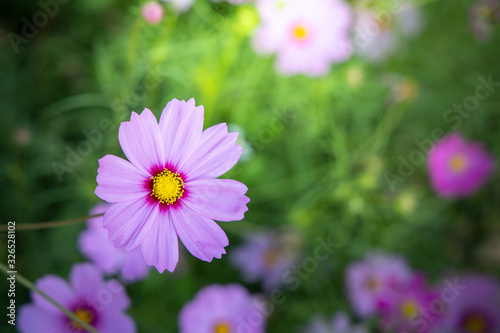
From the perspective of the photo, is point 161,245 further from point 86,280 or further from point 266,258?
point 266,258

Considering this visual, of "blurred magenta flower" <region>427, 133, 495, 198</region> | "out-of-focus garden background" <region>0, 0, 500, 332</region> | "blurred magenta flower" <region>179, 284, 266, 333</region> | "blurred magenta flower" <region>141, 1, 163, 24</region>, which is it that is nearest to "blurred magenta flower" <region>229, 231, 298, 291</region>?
"out-of-focus garden background" <region>0, 0, 500, 332</region>

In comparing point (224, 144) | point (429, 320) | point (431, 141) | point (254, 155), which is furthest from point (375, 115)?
point (224, 144)

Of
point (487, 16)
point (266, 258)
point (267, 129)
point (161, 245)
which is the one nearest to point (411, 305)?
point (266, 258)

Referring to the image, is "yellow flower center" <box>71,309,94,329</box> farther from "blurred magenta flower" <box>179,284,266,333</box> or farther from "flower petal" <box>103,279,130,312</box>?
"blurred magenta flower" <box>179,284,266,333</box>

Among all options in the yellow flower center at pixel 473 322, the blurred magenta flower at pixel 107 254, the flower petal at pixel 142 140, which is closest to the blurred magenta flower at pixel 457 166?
the yellow flower center at pixel 473 322

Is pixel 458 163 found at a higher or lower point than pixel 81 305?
higher

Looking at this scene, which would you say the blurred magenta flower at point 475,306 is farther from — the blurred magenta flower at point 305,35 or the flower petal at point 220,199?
the flower petal at point 220,199

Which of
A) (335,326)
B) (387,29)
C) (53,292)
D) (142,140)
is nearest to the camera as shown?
(142,140)
